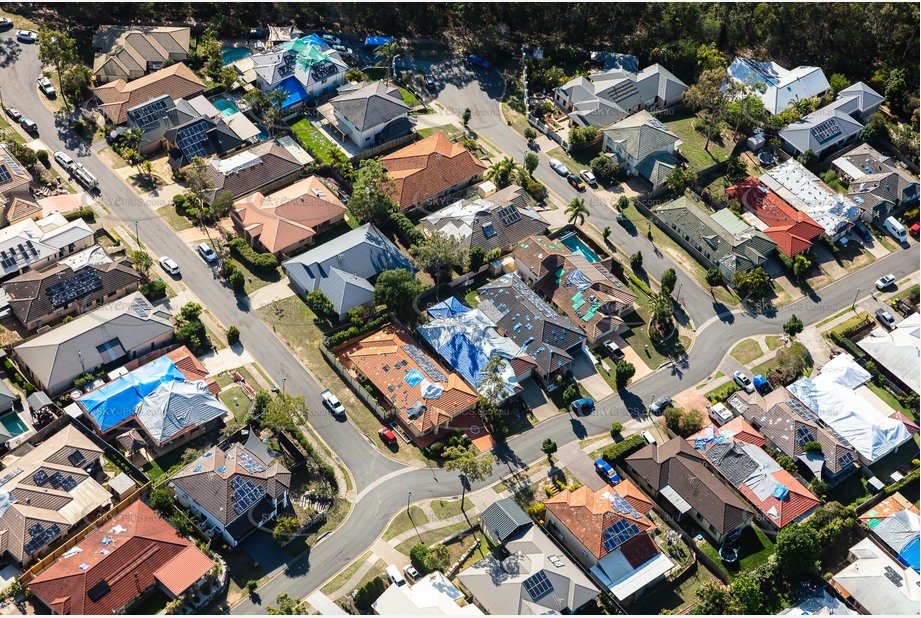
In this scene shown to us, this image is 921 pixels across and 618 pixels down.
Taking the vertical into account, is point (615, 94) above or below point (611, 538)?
above

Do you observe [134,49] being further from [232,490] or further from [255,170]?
[232,490]

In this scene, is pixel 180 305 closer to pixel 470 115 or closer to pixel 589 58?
pixel 470 115

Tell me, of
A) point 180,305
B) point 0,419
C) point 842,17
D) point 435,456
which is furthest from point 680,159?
point 0,419

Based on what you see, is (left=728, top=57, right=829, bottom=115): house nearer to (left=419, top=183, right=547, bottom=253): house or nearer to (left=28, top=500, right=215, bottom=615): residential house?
(left=419, top=183, right=547, bottom=253): house

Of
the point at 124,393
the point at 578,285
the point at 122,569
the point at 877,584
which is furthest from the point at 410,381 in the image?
the point at 877,584

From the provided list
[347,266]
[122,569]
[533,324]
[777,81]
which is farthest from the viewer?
[777,81]
